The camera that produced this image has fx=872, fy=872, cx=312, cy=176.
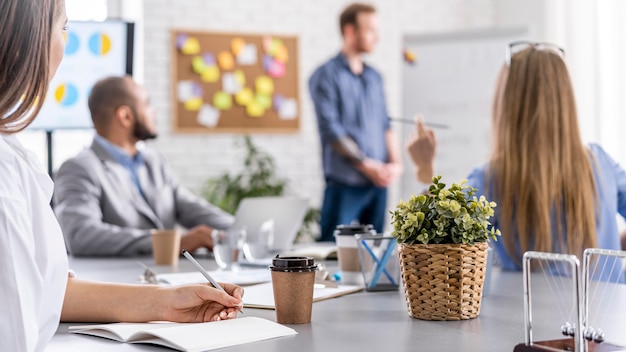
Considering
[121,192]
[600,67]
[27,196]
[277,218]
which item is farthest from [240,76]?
[27,196]

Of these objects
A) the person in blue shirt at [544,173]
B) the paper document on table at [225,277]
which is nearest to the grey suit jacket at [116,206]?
the paper document on table at [225,277]

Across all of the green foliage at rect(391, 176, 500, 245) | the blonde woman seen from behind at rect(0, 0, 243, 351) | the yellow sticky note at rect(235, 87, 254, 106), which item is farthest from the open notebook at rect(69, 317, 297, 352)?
the yellow sticky note at rect(235, 87, 254, 106)

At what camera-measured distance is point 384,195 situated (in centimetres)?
527

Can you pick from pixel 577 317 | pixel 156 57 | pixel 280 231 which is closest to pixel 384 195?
pixel 156 57

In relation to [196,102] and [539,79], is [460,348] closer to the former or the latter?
[539,79]

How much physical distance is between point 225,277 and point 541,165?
0.84 m

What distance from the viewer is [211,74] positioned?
5504 mm

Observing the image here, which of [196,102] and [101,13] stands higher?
[101,13]

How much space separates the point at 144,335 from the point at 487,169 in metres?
1.24

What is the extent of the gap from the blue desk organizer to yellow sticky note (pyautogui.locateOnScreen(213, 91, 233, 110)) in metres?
3.86

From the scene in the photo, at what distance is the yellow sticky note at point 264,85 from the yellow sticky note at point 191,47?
43 cm

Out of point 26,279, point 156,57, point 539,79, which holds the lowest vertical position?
point 26,279

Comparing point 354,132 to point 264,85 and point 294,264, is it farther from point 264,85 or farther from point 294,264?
point 294,264

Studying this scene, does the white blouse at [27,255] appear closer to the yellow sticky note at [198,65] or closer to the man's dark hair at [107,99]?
the man's dark hair at [107,99]
